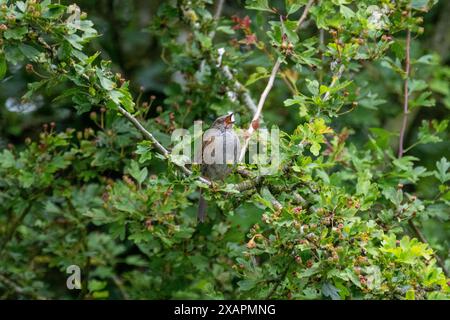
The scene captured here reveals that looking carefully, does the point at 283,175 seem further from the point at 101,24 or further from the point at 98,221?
the point at 101,24

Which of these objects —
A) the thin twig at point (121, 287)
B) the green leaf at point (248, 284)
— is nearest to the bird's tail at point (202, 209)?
the green leaf at point (248, 284)

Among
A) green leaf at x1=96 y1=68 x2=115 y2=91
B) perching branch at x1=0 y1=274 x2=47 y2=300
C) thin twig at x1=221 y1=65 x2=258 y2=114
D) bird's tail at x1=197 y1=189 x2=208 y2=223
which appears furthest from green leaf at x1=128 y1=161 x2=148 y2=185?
perching branch at x1=0 y1=274 x2=47 y2=300

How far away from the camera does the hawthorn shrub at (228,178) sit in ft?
10.8

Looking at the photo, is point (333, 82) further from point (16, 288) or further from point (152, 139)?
point (16, 288)

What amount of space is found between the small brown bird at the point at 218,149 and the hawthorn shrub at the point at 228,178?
15 cm

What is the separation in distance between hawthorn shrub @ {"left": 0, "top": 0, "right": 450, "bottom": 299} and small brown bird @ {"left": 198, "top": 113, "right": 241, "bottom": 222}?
0.51 ft

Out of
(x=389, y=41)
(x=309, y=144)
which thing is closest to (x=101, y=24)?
(x=389, y=41)

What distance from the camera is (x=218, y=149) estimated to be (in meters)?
4.34

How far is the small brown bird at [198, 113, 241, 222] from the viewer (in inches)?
164

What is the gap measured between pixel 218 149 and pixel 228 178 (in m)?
0.53

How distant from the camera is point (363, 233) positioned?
3279 millimetres

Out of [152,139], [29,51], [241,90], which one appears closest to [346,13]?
[241,90]

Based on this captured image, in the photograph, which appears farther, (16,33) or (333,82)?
(333,82)

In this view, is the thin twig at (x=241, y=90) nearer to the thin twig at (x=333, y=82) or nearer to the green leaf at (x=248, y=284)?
the thin twig at (x=333, y=82)
